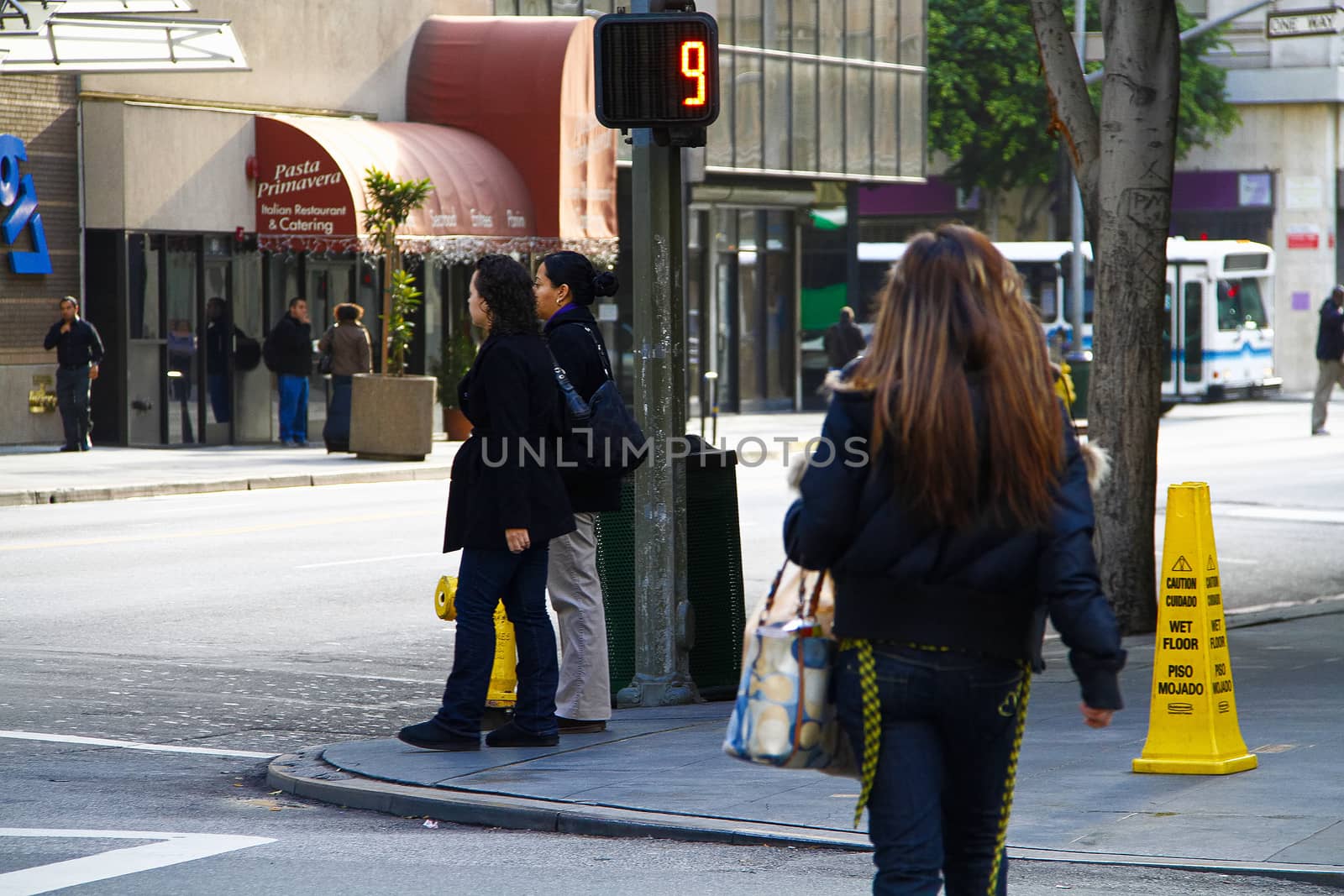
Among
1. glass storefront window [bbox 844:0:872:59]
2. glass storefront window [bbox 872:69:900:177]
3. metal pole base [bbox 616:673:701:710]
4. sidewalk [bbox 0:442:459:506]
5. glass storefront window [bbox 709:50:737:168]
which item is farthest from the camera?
glass storefront window [bbox 872:69:900:177]

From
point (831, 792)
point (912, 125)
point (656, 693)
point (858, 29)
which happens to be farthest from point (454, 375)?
point (831, 792)

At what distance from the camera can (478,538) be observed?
23.9 feet

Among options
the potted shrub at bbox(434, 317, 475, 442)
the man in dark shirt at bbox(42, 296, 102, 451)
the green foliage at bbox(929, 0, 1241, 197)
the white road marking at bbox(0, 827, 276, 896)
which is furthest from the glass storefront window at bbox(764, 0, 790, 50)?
the white road marking at bbox(0, 827, 276, 896)

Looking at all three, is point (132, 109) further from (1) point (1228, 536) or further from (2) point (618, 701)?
(2) point (618, 701)

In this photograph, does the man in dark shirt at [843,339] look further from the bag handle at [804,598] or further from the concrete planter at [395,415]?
the bag handle at [804,598]

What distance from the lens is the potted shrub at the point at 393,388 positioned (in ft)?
76.4

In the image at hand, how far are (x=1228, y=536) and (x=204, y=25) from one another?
43.1 ft

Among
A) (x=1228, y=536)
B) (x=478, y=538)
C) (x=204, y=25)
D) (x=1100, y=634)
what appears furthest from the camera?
(x=204, y=25)

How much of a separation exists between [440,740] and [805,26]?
2901 cm

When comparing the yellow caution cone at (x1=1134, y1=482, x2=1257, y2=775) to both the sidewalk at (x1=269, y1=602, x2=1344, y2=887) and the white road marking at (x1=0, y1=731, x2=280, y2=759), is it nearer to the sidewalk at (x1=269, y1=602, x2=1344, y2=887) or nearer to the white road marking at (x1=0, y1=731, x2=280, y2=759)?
the sidewalk at (x1=269, y1=602, x2=1344, y2=887)

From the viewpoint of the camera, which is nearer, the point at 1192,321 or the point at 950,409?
the point at 950,409

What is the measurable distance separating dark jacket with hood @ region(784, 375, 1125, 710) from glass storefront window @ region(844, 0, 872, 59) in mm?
32889

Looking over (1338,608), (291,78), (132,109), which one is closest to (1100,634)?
(1338,608)

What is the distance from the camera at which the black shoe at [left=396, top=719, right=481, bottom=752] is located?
7.49 metres
